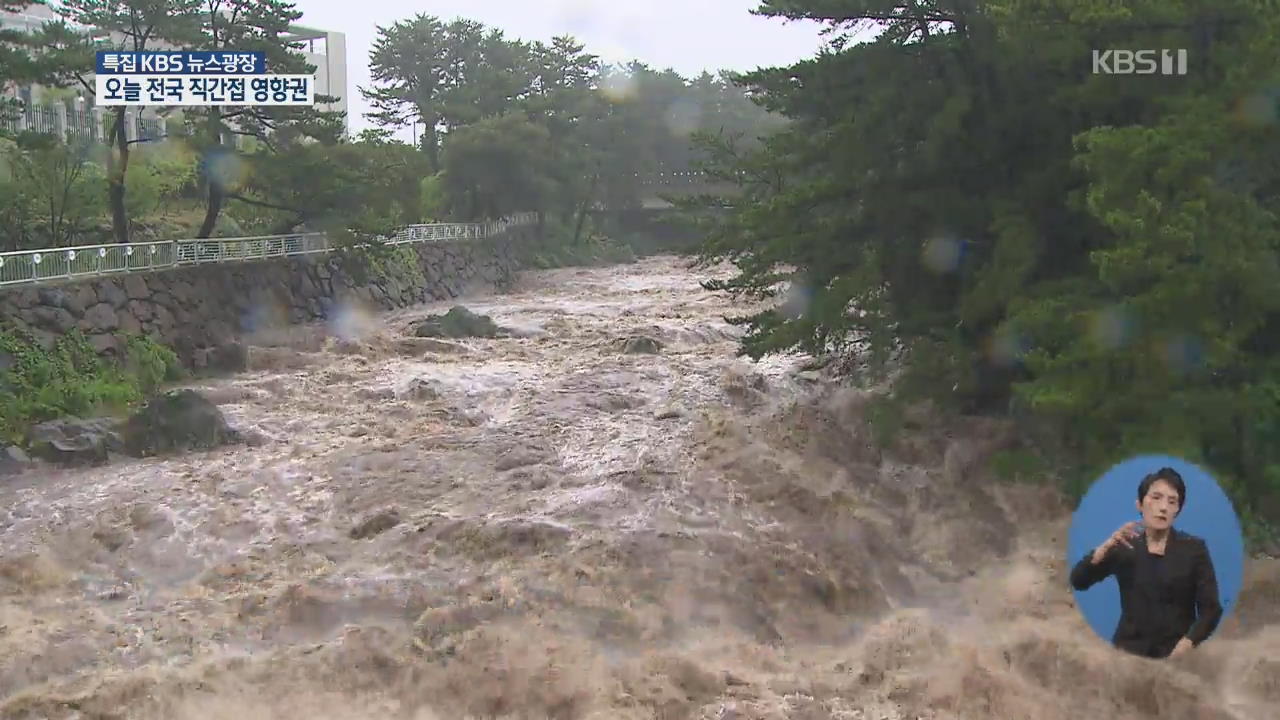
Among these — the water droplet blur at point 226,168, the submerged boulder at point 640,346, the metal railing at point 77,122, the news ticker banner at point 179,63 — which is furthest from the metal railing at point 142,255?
the submerged boulder at point 640,346

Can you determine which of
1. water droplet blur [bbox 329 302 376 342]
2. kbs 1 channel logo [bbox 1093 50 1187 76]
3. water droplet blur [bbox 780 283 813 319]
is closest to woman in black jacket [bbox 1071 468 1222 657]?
kbs 1 channel logo [bbox 1093 50 1187 76]

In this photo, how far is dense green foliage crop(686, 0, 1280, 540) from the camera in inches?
302

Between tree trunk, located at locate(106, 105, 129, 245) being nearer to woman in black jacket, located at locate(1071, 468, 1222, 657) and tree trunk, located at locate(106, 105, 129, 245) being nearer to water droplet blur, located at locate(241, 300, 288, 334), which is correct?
water droplet blur, located at locate(241, 300, 288, 334)

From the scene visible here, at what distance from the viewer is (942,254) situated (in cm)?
1212

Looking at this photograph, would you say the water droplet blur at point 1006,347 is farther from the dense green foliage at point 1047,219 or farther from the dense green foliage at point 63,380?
the dense green foliage at point 63,380

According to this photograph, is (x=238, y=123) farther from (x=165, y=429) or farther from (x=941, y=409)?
(x=941, y=409)

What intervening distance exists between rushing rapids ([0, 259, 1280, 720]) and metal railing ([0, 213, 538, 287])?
3.92 m

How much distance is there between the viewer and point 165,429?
40.7 ft

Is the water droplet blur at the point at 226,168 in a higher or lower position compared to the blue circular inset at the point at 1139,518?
higher

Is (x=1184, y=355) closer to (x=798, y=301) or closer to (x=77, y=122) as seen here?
(x=798, y=301)

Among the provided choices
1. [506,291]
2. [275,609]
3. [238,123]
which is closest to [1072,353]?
[275,609]

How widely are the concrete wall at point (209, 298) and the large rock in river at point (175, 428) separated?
303 centimetres

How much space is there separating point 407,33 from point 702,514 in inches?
1445

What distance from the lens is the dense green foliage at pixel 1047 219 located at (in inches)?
302
